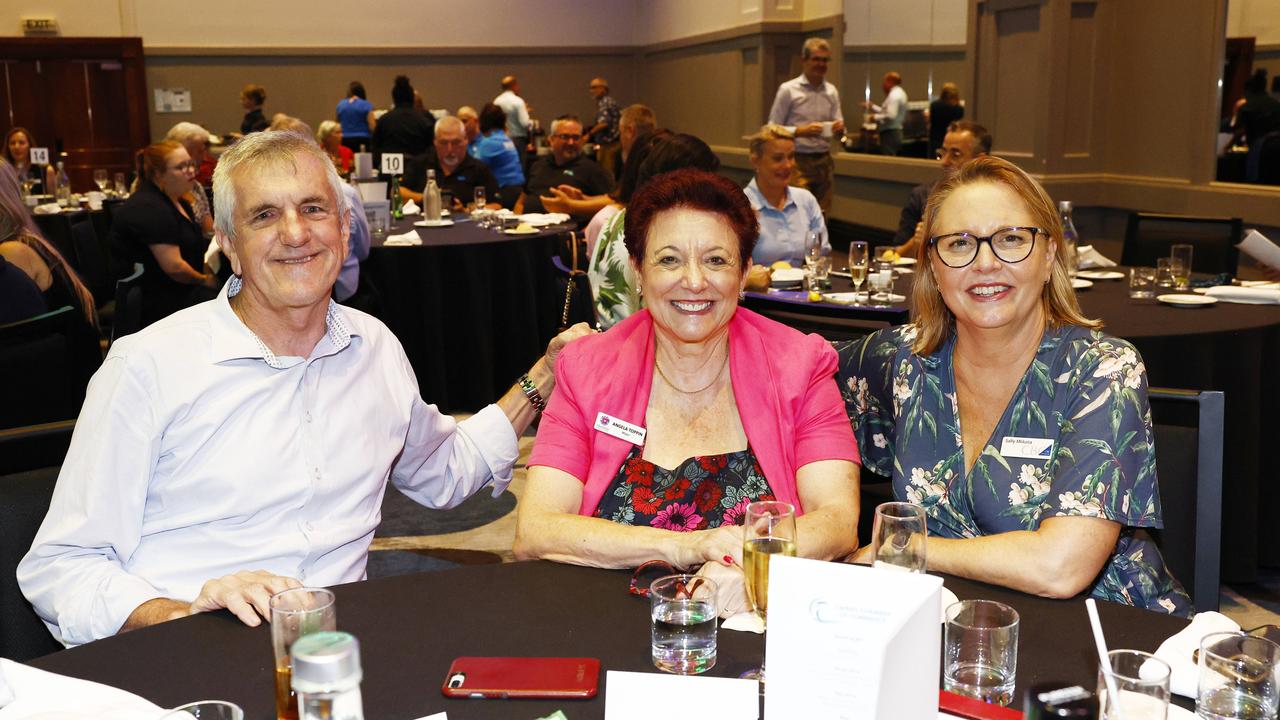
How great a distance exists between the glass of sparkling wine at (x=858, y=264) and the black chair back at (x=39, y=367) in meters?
2.79

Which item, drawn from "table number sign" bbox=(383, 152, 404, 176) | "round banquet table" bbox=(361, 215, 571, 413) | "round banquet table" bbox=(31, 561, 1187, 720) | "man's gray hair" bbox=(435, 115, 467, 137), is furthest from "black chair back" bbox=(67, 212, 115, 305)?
"round banquet table" bbox=(31, 561, 1187, 720)

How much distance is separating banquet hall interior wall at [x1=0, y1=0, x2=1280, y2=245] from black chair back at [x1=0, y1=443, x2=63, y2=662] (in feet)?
20.8

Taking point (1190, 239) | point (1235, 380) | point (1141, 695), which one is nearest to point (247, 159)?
point (1141, 695)

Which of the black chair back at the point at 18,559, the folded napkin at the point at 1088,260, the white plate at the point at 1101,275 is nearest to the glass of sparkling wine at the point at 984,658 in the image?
the black chair back at the point at 18,559

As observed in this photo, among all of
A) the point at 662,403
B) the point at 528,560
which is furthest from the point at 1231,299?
the point at 528,560

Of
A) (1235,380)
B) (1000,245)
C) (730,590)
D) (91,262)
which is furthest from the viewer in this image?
(91,262)

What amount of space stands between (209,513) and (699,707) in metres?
1.11

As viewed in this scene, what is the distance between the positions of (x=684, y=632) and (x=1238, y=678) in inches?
25.8

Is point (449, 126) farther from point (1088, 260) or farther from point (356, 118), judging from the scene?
point (356, 118)

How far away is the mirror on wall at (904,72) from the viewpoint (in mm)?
8906

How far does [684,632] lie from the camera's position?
1416 mm

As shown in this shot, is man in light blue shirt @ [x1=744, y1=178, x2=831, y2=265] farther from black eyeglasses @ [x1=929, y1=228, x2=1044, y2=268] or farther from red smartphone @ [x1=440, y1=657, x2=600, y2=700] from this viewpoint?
red smartphone @ [x1=440, y1=657, x2=600, y2=700]

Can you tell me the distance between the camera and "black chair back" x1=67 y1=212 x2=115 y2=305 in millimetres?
6617

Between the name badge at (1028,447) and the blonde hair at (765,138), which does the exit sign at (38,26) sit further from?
the name badge at (1028,447)
